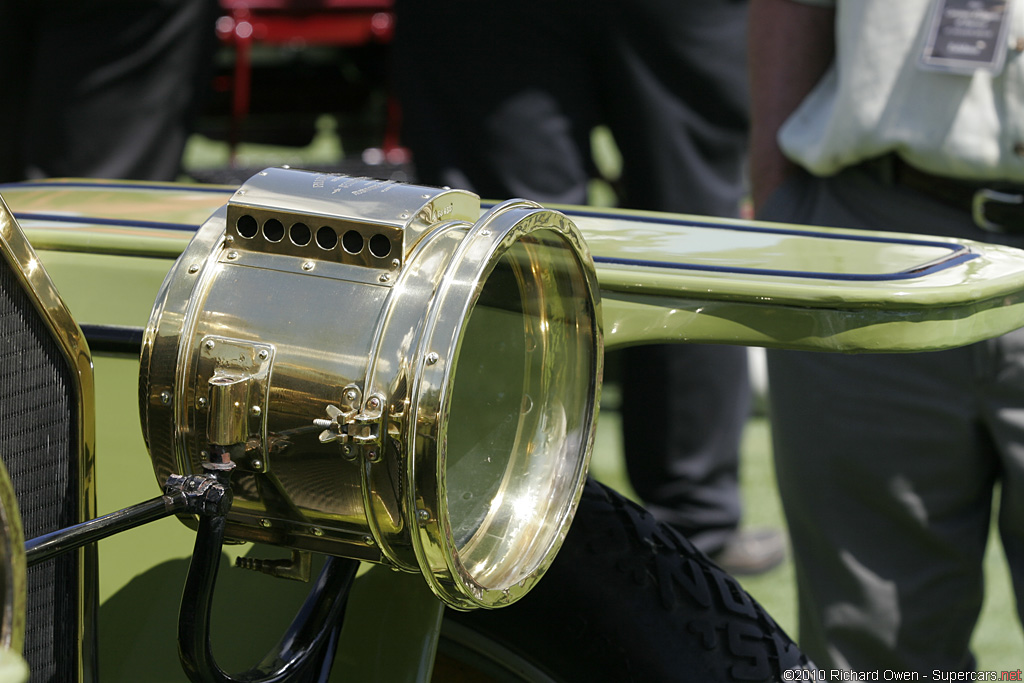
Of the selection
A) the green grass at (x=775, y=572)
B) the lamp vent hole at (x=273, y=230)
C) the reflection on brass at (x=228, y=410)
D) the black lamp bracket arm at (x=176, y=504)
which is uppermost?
the lamp vent hole at (x=273, y=230)

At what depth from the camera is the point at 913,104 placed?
1.48 metres

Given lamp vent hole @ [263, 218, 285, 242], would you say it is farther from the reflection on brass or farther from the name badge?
the name badge

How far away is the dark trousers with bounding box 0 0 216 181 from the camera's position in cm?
257

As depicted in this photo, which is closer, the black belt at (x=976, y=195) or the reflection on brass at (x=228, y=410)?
the reflection on brass at (x=228, y=410)

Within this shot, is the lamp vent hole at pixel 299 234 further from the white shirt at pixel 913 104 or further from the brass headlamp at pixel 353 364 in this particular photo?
the white shirt at pixel 913 104

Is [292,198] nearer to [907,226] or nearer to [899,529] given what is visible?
[907,226]

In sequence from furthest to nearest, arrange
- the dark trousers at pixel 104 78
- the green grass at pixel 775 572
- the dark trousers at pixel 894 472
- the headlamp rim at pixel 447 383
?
1. the dark trousers at pixel 104 78
2. the green grass at pixel 775 572
3. the dark trousers at pixel 894 472
4. the headlamp rim at pixel 447 383

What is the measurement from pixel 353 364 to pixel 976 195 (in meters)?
1.06

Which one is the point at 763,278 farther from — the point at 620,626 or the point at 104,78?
the point at 104,78

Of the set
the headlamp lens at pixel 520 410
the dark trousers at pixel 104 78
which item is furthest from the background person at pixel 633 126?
the headlamp lens at pixel 520 410

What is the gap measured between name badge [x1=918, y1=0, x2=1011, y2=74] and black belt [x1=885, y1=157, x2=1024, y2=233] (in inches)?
6.1

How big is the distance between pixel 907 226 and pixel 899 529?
456mm

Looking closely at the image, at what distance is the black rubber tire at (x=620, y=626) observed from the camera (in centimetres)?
110

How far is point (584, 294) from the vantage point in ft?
3.14
